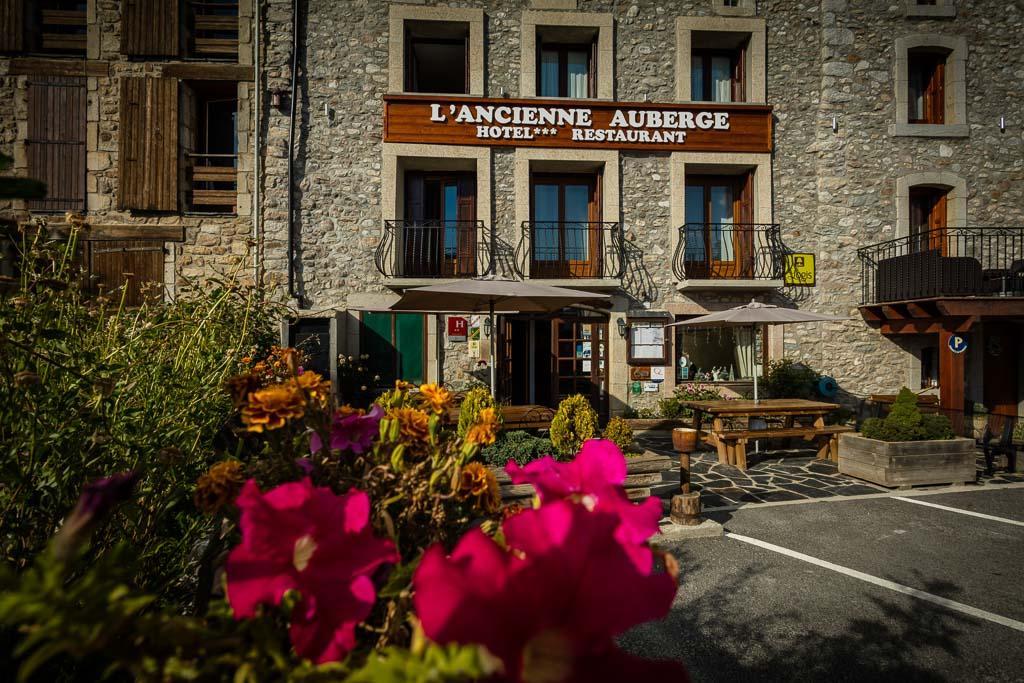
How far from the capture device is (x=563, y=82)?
10164 millimetres

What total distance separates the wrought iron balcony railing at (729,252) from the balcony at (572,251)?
131 cm

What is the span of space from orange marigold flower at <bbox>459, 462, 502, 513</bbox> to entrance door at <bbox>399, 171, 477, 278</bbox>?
900cm

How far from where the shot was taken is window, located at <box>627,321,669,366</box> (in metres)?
9.61

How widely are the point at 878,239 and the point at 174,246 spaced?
45.5ft

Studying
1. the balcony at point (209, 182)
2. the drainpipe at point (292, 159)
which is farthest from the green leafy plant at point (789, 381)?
the balcony at point (209, 182)

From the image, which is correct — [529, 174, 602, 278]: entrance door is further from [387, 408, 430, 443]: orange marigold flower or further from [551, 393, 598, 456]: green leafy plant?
[387, 408, 430, 443]: orange marigold flower

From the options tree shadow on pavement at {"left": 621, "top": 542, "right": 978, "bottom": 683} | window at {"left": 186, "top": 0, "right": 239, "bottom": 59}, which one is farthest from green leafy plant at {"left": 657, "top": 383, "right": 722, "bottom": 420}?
window at {"left": 186, "top": 0, "right": 239, "bottom": 59}

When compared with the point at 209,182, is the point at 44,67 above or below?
above

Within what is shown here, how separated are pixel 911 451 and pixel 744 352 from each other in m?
4.57

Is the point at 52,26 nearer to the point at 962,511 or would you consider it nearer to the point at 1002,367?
the point at 962,511

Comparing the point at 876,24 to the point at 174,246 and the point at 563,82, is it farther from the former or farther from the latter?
the point at 174,246

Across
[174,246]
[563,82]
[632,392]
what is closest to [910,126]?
[563,82]

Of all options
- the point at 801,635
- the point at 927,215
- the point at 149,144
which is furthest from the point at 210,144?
the point at 927,215

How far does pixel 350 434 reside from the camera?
0.87 meters
